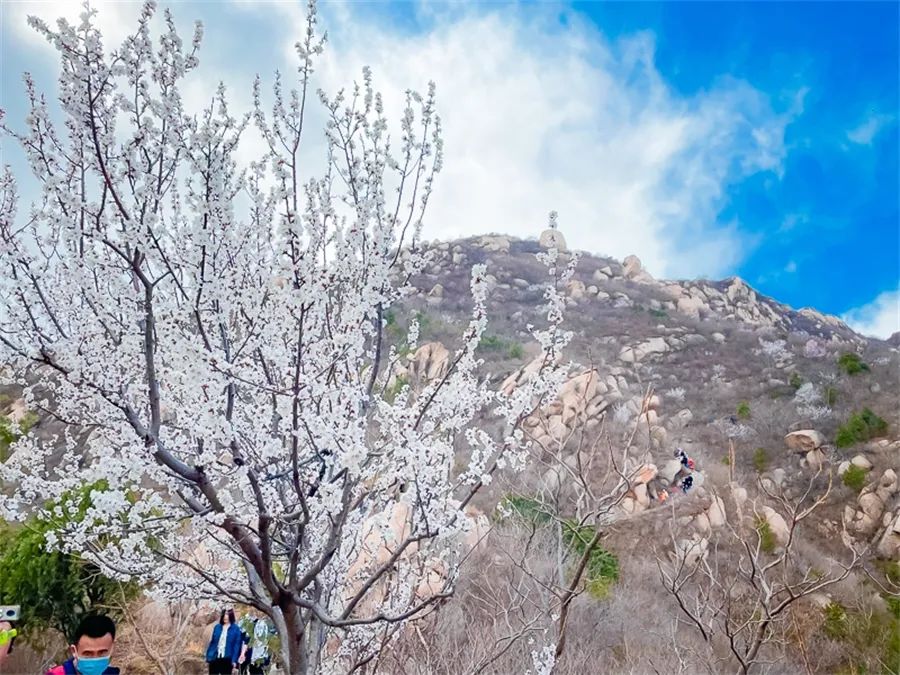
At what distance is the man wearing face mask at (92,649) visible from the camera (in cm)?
281

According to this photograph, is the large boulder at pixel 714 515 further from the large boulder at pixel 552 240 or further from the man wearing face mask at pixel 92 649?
the man wearing face mask at pixel 92 649

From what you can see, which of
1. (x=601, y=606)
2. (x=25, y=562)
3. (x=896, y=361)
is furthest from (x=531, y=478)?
(x=896, y=361)

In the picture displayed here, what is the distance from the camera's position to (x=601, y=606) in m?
10.8

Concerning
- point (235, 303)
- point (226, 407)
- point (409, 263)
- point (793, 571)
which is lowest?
point (793, 571)

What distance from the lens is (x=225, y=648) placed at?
6.51 meters

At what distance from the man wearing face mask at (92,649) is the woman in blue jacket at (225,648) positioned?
4.05m

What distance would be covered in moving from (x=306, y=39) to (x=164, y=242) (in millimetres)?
1316

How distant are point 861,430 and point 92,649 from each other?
752 inches

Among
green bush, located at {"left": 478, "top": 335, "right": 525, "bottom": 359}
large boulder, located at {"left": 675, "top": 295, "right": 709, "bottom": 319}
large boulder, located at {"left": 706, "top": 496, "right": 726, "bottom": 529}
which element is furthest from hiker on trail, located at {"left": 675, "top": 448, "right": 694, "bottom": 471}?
large boulder, located at {"left": 675, "top": 295, "right": 709, "bottom": 319}

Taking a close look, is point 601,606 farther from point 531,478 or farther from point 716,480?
point 716,480

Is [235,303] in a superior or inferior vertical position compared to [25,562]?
superior

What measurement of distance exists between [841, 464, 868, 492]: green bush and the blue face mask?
17402mm

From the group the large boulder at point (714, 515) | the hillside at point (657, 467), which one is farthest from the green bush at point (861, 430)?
the large boulder at point (714, 515)

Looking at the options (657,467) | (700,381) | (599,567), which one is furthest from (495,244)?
(599,567)
